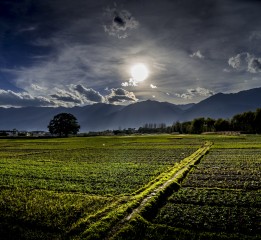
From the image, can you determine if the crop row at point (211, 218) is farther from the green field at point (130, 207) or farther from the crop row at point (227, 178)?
the crop row at point (227, 178)

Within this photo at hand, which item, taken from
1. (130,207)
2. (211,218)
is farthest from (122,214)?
(211,218)

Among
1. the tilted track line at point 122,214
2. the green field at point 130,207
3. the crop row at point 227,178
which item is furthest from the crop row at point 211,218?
the crop row at point 227,178

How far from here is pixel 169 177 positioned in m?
31.0

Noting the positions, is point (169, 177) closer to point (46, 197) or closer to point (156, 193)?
point (156, 193)

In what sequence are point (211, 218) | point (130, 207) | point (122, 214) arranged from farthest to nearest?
point (130, 207) < point (122, 214) < point (211, 218)

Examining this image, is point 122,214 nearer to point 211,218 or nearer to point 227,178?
point 211,218

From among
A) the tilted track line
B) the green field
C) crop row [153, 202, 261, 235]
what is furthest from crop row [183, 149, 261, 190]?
crop row [153, 202, 261, 235]

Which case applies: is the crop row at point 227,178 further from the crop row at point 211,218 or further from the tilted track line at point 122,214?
the crop row at point 211,218

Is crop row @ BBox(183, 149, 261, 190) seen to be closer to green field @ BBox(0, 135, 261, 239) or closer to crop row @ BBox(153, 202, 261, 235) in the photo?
green field @ BBox(0, 135, 261, 239)

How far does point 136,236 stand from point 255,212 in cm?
828

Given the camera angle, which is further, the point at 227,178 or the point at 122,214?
the point at 227,178

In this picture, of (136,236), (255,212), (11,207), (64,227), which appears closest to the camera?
(136,236)

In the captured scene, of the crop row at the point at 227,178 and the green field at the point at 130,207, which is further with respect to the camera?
the crop row at the point at 227,178

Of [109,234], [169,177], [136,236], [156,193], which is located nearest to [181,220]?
[136,236]
